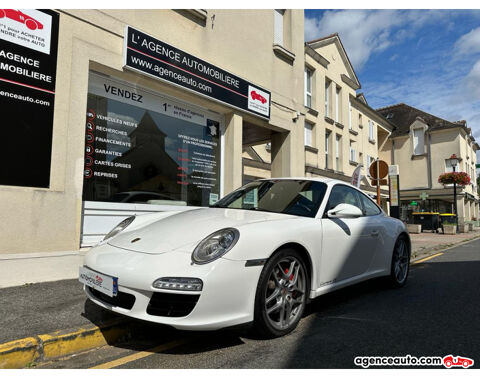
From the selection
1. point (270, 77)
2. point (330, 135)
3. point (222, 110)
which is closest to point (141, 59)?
point (222, 110)

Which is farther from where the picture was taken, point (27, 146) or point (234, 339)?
point (27, 146)

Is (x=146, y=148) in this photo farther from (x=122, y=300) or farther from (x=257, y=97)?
(x=122, y=300)

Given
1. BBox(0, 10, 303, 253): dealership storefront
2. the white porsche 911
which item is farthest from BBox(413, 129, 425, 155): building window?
the white porsche 911

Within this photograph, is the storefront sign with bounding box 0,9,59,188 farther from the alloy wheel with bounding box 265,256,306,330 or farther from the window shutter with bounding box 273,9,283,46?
the window shutter with bounding box 273,9,283,46

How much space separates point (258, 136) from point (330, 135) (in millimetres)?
9507

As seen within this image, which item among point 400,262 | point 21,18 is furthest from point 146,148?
point 400,262

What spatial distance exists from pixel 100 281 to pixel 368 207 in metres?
3.40

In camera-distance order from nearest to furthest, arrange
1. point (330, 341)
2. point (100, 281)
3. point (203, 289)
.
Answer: point (203, 289), point (100, 281), point (330, 341)

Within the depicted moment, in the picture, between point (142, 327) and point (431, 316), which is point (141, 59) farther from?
point (431, 316)

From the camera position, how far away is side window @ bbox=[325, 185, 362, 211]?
13.1 feet

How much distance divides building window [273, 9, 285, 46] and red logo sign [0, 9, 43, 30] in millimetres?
6754

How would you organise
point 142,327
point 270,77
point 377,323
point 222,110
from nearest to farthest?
point 142,327 < point 377,323 < point 222,110 < point 270,77

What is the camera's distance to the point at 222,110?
355 inches

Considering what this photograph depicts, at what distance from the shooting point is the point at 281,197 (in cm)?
399
